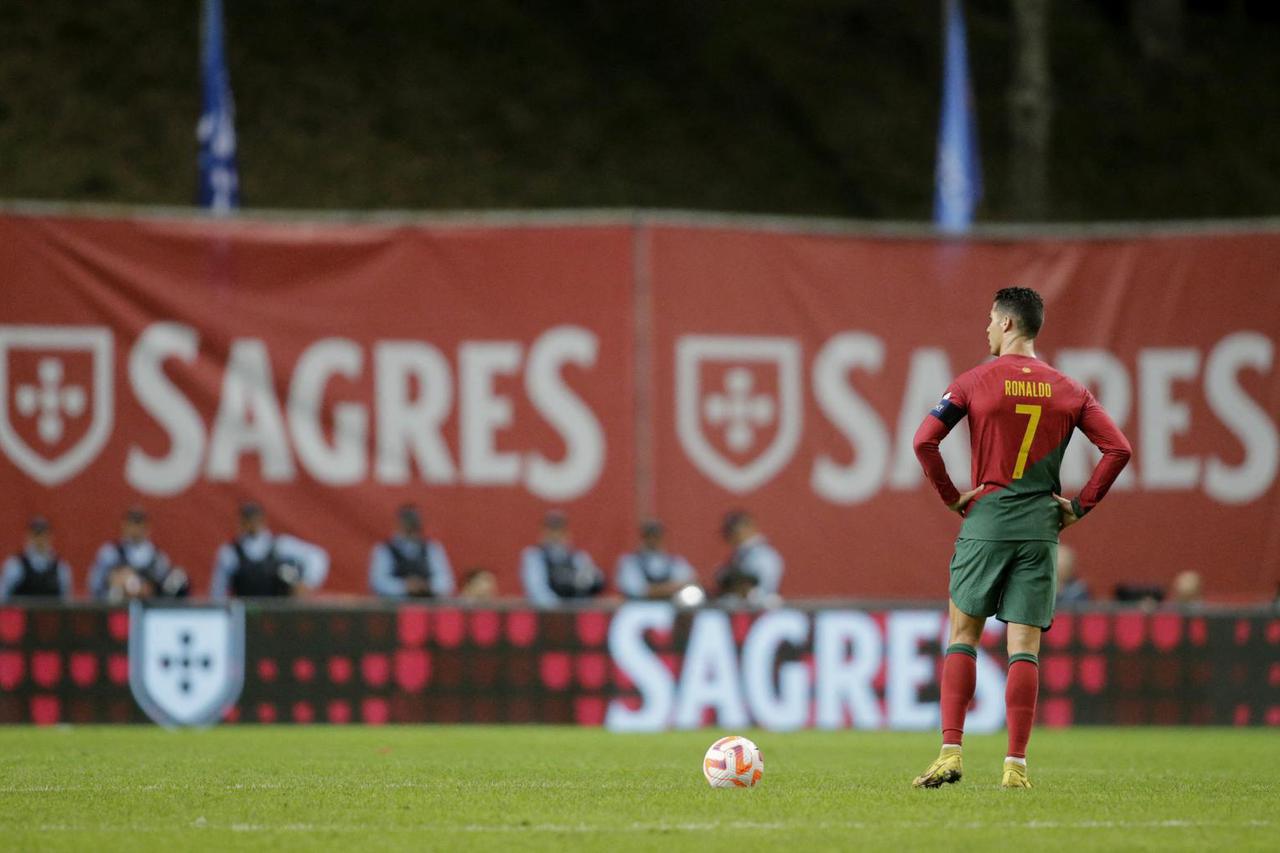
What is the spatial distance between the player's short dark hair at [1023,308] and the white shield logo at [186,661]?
8.41m

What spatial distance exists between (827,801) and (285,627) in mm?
8079

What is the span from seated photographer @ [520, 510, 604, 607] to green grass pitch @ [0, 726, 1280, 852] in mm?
5115

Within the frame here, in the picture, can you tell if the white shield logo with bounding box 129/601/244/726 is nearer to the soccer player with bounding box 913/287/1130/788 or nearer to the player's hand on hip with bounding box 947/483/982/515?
the soccer player with bounding box 913/287/1130/788

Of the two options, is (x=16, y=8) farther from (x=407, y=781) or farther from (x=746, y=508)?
(x=407, y=781)

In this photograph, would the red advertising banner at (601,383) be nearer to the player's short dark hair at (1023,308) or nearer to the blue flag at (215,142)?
the blue flag at (215,142)

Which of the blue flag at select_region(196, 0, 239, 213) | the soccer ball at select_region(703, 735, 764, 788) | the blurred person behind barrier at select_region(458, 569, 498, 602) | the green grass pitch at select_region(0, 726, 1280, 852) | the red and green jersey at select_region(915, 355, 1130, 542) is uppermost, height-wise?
the blue flag at select_region(196, 0, 239, 213)

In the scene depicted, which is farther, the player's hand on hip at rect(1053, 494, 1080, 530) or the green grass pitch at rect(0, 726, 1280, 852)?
the player's hand on hip at rect(1053, 494, 1080, 530)

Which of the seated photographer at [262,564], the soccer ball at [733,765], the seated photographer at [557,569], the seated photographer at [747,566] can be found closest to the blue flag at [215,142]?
the seated photographer at [262,564]

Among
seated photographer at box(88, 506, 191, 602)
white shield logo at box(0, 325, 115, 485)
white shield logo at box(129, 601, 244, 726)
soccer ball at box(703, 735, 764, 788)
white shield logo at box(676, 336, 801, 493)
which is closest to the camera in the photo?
soccer ball at box(703, 735, 764, 788)

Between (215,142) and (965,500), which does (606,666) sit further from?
(215,142)

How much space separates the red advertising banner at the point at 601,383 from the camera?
60.1 ft

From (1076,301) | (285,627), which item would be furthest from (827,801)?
(1076,301)

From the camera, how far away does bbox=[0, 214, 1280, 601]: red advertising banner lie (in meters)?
18.3

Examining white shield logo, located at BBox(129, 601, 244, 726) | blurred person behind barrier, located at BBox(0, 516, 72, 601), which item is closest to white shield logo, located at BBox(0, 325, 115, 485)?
blurred person behind barrier, located at BBox(0, 516, 72, 601)
